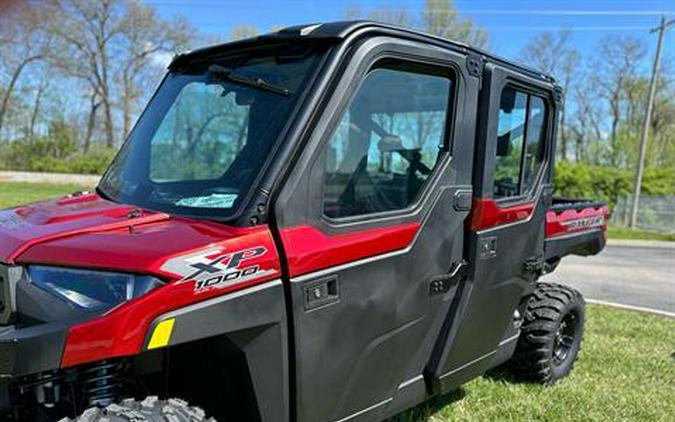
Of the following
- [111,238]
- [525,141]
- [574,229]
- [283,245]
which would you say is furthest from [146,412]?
[574,229]

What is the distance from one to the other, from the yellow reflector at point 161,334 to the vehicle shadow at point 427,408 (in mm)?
2197

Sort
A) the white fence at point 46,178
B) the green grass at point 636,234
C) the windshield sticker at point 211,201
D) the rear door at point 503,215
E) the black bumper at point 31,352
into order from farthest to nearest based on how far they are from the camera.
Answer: the white fence at point 46,178, the green grass at point 636,234, the rear door at point 503,215, the windshield sticker at point 211,201, the black bumper at point 31,352

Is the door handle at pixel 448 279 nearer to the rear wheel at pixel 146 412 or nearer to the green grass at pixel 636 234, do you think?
the rear wheel at pixel 146 412

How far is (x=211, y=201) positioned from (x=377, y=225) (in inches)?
28.5

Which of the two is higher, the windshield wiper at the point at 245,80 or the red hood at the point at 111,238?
the windshield wiper at the point at 245,80

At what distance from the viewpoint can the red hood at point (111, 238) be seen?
205 centimetres

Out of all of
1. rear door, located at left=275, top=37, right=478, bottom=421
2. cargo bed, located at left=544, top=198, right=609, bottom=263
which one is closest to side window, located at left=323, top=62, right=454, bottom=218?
rear door, located at left=275, top=37, right=478, bottom=421

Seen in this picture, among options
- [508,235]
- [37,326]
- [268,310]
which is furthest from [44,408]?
[508,235]

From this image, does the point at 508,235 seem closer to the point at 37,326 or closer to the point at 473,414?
the point at 473,414

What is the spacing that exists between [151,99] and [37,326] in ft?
5.48

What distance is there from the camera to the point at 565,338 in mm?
5137

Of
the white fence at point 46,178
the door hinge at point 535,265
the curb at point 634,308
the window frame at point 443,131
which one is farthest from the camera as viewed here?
the white fence at point 46,178

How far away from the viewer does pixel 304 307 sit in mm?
2438

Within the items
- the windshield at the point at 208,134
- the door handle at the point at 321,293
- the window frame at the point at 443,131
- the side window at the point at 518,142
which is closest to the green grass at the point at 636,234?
the side window at the point at 518,142
